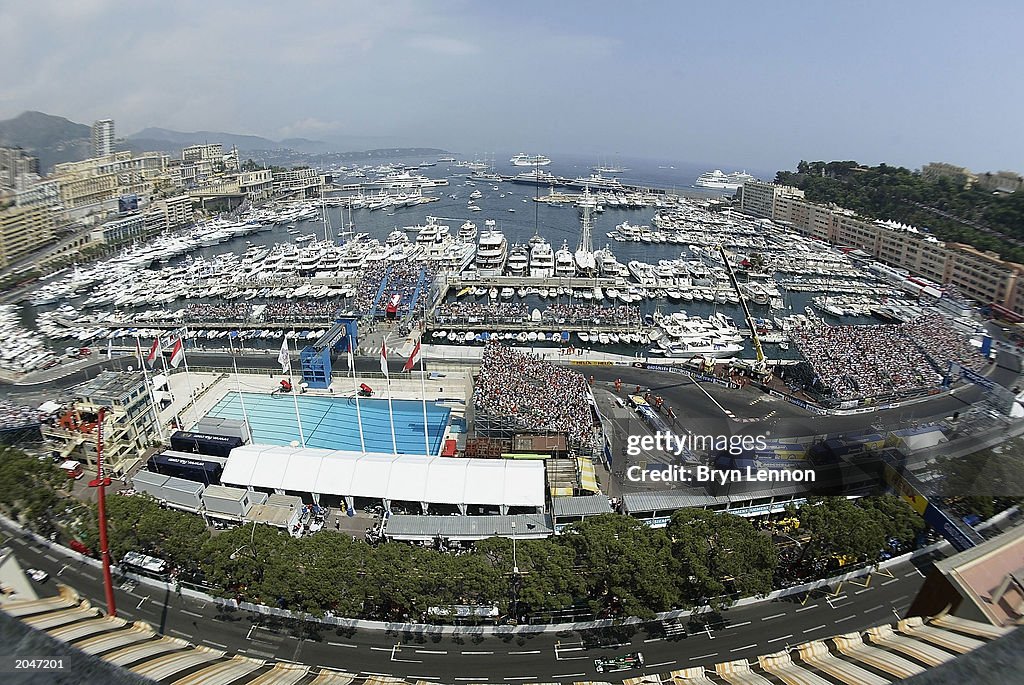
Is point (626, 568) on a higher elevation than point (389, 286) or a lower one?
lower

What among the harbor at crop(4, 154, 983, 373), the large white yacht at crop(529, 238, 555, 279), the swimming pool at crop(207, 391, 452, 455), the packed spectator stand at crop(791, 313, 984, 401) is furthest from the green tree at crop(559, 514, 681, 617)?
the large white yacht at crop(529, 238, 555, 279)

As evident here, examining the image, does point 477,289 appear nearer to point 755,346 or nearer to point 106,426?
point 755,346

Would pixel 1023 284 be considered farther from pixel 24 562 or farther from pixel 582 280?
pixel 24 562

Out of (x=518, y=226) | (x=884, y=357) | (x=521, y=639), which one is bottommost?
(x=521, y=639)

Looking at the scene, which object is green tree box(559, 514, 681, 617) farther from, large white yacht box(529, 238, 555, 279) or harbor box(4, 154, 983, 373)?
large white yacht box(529, 238, 555, 279)

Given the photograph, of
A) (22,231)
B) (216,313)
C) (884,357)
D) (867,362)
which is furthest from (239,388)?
(22,231)

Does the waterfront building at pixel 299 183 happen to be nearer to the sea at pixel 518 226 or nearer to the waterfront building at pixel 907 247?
the sea at pixel 518 226
